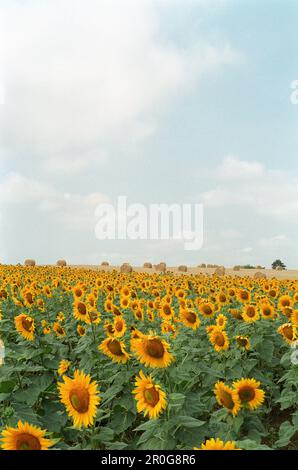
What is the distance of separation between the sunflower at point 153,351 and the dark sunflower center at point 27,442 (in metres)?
1.97

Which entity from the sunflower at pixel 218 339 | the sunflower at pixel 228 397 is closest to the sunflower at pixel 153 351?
the sunflower at pixel 228 397

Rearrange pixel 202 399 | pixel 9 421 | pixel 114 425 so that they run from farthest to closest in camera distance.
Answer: pixel 202 399
pixel 114 425
pixel 9 421

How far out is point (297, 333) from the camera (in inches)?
321

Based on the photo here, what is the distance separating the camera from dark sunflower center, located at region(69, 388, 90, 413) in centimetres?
453

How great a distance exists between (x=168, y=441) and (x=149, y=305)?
5776 millimetres

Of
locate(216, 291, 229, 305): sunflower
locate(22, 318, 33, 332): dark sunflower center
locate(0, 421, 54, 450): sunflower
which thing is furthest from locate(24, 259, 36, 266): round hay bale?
locate(0, 421, 54, 450): sunflower

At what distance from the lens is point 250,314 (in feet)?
30.2

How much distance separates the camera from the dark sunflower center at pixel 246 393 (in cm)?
520

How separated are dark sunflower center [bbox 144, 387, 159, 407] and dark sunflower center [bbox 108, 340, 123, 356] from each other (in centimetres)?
137

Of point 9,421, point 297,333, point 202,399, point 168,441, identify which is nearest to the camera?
point 168,441

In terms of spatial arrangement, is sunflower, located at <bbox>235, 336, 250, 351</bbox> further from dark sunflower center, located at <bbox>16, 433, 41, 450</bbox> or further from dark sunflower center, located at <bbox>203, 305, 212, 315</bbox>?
dark sunflower center, located at <bbox>16, 433, 41, 450</bbox>

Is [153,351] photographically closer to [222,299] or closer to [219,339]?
[219,339]
